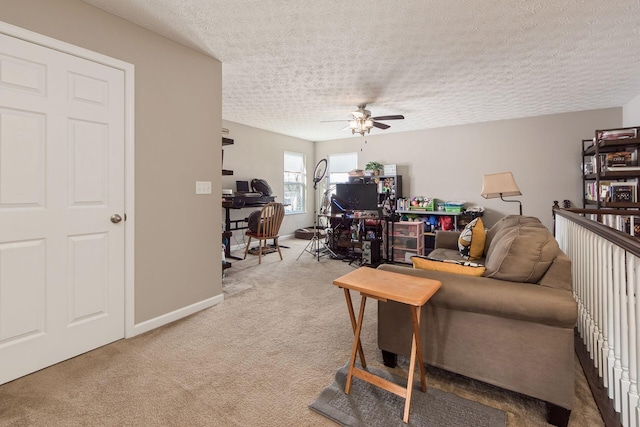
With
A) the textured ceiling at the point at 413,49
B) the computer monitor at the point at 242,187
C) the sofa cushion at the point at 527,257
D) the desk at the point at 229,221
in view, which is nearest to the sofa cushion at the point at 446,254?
the sofa cushion at the point at 527,257

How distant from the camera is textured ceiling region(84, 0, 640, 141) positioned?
2141mm

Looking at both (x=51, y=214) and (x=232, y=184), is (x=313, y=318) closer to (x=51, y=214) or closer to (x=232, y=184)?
(x=51, y=214)

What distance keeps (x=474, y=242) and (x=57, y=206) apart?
3298mm

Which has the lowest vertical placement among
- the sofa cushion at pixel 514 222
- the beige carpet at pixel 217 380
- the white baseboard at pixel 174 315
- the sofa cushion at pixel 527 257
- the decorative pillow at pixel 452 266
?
the beige carpet at pixel 217 380

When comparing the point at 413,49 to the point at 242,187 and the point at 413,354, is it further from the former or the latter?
the point at 242,187

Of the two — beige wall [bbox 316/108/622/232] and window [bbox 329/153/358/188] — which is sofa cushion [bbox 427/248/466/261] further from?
window [bbox 329/153/358/188]

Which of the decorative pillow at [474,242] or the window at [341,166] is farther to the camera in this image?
the window at [341,166]

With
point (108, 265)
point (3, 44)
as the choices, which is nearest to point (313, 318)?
point (108, 265)

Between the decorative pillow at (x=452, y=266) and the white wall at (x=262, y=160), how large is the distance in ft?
14.3

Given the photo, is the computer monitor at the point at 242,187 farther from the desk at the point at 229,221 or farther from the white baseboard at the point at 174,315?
the white baseboard at the point at 174,315

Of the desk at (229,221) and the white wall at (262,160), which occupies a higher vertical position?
the white wall at (262,160)

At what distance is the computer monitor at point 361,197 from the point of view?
15.7 ft

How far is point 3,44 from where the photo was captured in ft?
5.61

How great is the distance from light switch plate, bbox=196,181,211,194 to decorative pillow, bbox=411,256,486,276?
80.3 inches
